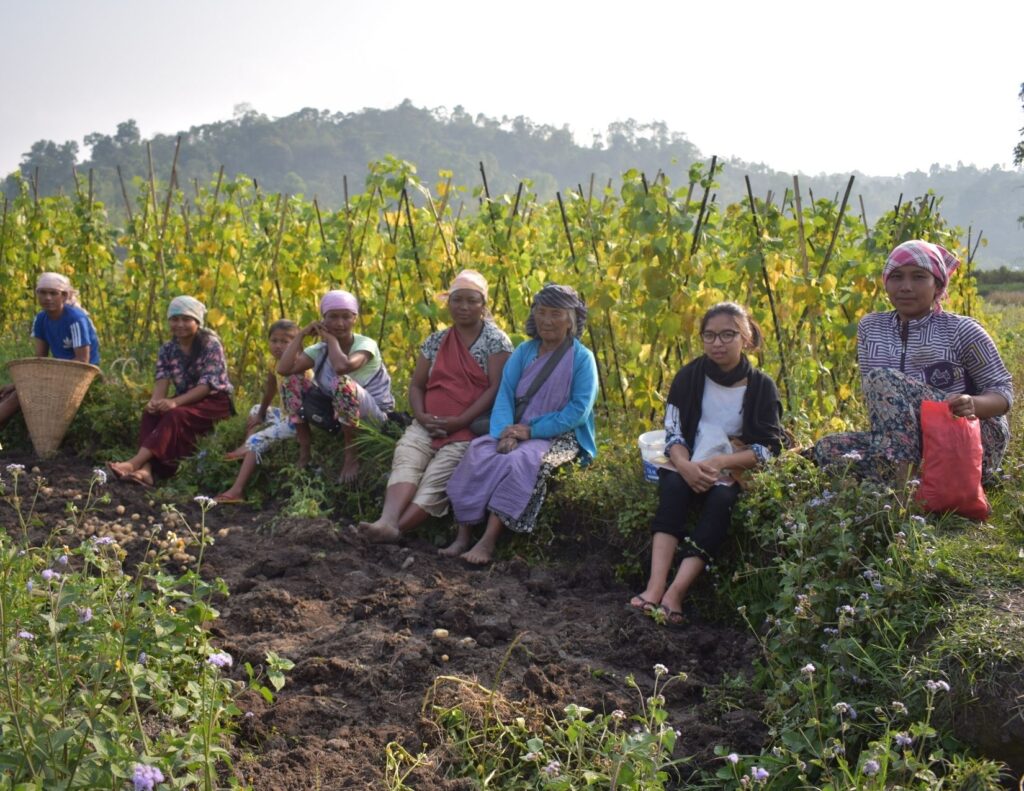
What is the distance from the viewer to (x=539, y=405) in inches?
210

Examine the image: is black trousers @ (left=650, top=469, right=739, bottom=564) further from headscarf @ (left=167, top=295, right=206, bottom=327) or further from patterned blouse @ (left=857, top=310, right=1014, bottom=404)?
headscarf @ (left=167, top=295, right=206, bottom=327)

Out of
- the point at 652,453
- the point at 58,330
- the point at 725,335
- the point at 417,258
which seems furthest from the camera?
the point at 58,330

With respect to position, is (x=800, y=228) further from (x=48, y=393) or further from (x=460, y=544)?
(x=48, y=393)

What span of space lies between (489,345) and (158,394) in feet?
8.30

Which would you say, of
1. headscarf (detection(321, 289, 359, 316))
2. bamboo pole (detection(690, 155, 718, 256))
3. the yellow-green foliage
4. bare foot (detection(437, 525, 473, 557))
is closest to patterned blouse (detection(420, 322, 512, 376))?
the yellow-green foliage

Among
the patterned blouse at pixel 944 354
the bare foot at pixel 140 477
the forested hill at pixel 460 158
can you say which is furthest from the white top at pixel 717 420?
the forested hill at pixel 460 158

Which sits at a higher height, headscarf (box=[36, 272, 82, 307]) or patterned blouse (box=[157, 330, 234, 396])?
headscarf (box=[36, 272, 82, 307])

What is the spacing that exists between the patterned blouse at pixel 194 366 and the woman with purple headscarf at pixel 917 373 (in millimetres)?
4193

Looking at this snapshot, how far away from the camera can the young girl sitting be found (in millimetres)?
6086

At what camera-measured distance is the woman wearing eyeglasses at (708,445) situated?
4.27 meters

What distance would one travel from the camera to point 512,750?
122 inches

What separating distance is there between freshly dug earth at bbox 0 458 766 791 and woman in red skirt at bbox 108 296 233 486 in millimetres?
1388

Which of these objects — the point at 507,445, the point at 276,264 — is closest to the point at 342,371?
the point at 507,445

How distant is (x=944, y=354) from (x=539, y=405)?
2016mm
